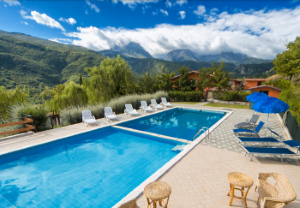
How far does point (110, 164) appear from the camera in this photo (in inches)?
202

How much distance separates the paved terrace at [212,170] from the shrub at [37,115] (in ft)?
5.13

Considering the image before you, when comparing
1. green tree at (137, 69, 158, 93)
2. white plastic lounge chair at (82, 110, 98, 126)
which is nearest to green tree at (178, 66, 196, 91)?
green tree at (137, 69, 158, 93)

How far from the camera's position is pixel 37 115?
7762mm

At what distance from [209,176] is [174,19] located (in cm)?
2606

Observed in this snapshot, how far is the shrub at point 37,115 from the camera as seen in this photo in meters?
7.50

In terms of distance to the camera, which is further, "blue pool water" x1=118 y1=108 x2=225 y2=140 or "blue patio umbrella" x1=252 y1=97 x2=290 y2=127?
"blue pool water" x1=118 y1=108 x2=225 y2=140

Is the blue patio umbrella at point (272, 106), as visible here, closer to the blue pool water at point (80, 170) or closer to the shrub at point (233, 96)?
the blue pool water at point (80, 170)

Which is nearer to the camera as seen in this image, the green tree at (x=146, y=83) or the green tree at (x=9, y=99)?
the green tree at (x=9, y=99)

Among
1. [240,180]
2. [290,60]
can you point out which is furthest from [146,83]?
[290,60]

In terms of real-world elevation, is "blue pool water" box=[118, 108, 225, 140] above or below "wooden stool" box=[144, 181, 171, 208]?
below

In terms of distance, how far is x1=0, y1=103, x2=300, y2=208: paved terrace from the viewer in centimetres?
290

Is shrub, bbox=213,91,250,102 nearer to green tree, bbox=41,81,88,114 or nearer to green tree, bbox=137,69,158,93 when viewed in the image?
green tree, bbox=137,69,158,93

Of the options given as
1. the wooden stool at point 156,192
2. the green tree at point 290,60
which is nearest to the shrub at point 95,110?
the wooden stool at point 156,192

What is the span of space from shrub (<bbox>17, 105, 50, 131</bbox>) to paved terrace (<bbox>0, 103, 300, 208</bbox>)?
1564 millimetres
